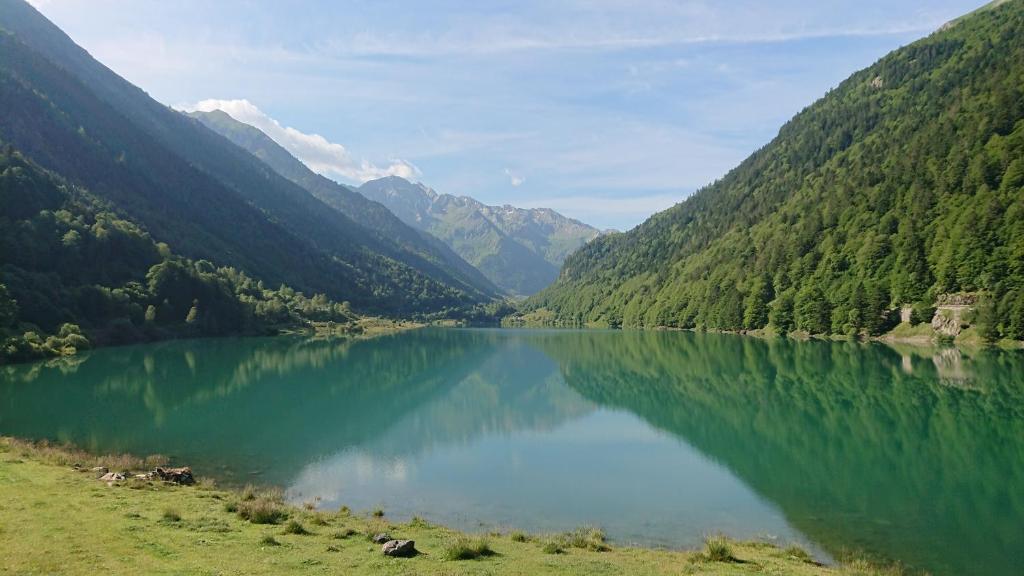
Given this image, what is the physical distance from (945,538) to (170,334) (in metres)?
155

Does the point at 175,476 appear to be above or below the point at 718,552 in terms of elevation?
below

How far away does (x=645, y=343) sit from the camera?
145375 millimetres

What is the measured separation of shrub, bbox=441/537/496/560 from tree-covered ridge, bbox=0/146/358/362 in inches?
3685

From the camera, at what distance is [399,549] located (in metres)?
17.5

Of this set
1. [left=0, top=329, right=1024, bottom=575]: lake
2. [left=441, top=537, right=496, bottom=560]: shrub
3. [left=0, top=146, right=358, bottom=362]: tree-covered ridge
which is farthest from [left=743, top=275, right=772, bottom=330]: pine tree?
[left=441, top=537, right=496, bottom=560]: shrub

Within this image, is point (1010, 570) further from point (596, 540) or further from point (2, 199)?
point (2, 199)

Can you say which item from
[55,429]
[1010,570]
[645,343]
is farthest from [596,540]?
A: [645,343]

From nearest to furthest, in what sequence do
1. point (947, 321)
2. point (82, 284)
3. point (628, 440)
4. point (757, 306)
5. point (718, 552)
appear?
point (718, 552), point (628, 440), point (947, 321), point (82, 284), point (757, 306)

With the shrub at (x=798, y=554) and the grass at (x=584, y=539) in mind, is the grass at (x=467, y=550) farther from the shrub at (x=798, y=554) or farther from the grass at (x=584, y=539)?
the shrub at (x=798, y=554)

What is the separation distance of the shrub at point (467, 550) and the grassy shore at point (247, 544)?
0.11 ft

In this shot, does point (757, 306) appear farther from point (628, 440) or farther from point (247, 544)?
point (247, 544)

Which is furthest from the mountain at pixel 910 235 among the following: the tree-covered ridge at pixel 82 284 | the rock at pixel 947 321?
the tree-covered ridge at pixel 82 284

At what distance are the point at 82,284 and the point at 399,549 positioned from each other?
450ft

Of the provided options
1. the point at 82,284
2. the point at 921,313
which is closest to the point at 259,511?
the point at 921,313
